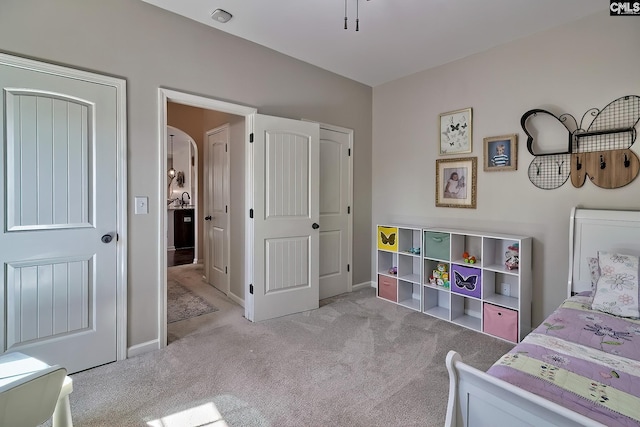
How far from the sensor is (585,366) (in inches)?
54.1

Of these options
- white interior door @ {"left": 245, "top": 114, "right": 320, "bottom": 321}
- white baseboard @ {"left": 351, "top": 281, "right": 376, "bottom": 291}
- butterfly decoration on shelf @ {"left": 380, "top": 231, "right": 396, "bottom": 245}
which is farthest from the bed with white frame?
white baseboard @ {"left": 351, "top": 281, "right": 376, "bottom": 291}

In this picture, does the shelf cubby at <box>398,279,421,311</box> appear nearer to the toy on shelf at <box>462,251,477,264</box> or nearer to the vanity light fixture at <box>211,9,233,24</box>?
the toy on shelf at <box>462,251,477,264</box>

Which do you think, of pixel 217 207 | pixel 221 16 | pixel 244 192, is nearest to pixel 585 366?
pixel 244 192

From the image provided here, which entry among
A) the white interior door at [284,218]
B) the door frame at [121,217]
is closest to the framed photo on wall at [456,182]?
the white interior door at [284,218]

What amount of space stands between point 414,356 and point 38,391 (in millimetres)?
2331

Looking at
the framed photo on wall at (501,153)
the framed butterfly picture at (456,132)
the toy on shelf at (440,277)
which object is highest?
the framed butterfly picture at (456,132)

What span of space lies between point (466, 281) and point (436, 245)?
467 millimetres

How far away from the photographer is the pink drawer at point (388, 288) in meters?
3.78

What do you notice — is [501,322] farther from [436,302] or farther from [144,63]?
[144,63]

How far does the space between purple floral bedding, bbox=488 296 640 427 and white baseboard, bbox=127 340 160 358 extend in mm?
2497

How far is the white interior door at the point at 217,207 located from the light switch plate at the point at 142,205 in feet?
4.61

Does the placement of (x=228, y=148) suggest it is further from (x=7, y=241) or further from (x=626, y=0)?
(x=626, y=0)

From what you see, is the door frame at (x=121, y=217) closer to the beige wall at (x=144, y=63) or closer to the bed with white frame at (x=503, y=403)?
the beige wall at (x=144, y=63)

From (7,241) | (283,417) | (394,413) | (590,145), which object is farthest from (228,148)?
(590,145)
